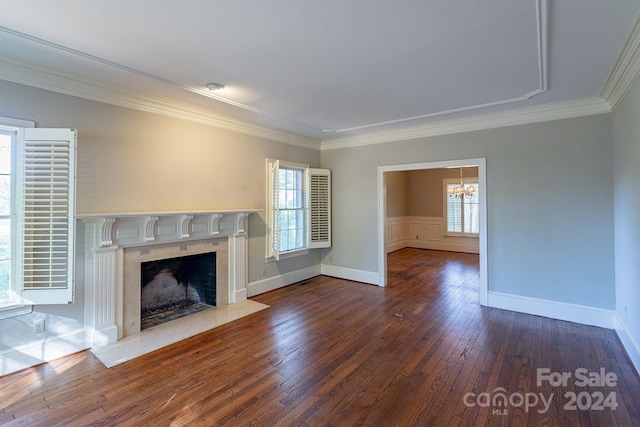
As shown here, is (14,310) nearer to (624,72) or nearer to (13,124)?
(13,124)

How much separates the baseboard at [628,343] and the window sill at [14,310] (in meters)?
5.56

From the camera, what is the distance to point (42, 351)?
2.82m

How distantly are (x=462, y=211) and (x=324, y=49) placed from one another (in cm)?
839

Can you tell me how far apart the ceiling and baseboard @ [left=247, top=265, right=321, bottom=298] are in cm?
282

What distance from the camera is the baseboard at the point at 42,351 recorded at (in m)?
2.64

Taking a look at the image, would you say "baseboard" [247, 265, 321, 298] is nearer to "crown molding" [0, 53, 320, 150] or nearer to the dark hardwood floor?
the dark hardwood floor

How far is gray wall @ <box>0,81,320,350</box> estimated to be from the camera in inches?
113

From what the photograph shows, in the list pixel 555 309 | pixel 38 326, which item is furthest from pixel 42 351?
pixel 555 309

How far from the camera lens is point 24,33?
225 cm

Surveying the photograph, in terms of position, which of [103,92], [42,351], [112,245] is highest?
[103,92]

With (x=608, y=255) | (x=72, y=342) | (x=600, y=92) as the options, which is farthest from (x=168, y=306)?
(x=600, y=92)

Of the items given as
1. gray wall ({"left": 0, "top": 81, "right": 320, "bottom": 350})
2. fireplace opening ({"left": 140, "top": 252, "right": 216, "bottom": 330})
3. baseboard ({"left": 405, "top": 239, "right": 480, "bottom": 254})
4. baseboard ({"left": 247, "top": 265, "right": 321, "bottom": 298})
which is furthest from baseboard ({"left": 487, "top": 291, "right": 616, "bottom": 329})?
baseboard ({"left": 405, "top": 239, "right": 480, "bottom": 254})

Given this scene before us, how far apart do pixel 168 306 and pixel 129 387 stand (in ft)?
6.11

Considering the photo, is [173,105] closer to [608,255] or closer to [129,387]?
[129,387]
